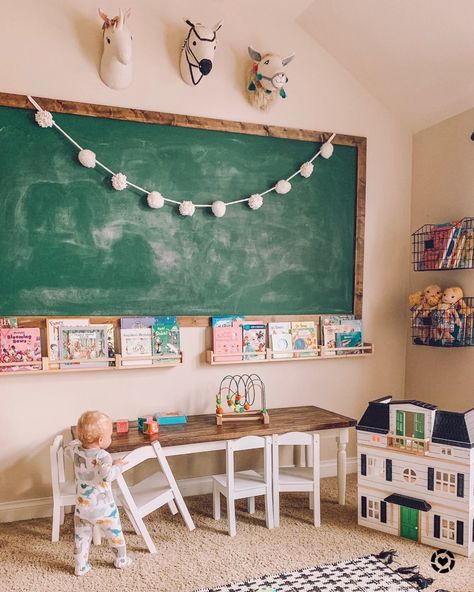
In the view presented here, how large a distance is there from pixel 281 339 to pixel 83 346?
47.7 inches

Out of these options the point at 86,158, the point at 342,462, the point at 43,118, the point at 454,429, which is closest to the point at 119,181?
the point at 86,158

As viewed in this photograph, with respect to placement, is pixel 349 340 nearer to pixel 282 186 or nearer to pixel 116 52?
pixel 282 186

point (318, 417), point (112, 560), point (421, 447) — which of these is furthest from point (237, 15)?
point (112, 560)

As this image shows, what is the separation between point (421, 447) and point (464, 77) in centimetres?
212

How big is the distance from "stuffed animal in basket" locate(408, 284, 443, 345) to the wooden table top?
73 cm

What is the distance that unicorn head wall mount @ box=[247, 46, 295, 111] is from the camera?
3.18m

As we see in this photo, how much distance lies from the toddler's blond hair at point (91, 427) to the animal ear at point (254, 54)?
7.33 feet

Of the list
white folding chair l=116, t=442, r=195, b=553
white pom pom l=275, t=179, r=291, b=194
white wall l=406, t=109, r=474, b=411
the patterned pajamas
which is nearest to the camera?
the patterned pajamas

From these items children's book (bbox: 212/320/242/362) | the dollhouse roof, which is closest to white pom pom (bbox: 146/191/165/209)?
children's book (bbox: 212/320/242/362)

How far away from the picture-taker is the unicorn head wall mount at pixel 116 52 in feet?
9.29

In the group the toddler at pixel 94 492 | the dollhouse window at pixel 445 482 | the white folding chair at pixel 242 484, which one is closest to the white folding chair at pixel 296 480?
the white folding chair at pixel 242 484

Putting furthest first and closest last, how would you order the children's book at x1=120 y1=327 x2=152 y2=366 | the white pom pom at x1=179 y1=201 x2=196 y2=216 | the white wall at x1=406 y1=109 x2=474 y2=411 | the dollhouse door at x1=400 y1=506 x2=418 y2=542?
the white wall at x1=406 y1=109 x2=474 y2=411 → the white pom pom at x1=179 y1=201 x2=196 y2=216 → the children's book at x1=120 y1=327 x2=152 y2=366 → the dollhouse door at x1=400 y1=506 x2=418 y2=542

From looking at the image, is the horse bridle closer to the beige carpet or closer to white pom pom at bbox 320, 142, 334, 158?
white pom pom at bbox 320, 142, 334, 158

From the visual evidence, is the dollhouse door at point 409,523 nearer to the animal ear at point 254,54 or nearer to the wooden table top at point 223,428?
the wooden table top at point 223,428
